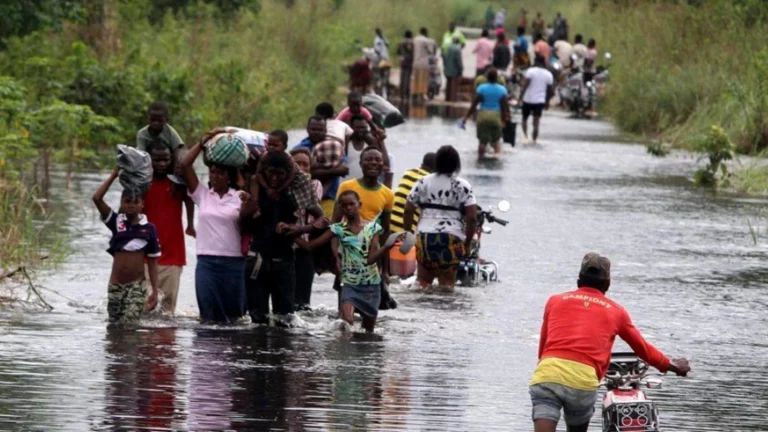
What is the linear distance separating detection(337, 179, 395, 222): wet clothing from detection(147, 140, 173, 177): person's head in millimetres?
1472

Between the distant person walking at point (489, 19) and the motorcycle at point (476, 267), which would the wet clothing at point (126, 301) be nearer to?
the motorcycle at point (476, 267)

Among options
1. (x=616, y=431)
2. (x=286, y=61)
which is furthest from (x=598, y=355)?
(x=286, y=61)

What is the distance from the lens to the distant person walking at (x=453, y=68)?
42.6 meters

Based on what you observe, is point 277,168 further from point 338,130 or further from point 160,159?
point 338,130

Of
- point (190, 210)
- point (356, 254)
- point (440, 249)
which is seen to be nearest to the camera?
point (356, 254)

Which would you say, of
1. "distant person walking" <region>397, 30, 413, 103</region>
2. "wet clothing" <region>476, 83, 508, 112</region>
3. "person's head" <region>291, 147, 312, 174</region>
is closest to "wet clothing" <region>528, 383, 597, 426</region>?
"person's head" <region>291, 147, 312, 174</region>

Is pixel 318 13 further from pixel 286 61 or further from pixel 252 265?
pixel 252 265

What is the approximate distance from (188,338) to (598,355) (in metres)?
4.69

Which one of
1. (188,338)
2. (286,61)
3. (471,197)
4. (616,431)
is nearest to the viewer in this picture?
(616,431)

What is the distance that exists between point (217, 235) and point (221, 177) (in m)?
0.42

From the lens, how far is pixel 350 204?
1235 centimetres

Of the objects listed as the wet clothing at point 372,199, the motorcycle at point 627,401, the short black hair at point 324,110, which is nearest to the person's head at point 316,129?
the short black hair at point 324,110

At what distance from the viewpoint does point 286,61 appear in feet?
117

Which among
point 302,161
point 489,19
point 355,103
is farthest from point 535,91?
point 489,19
